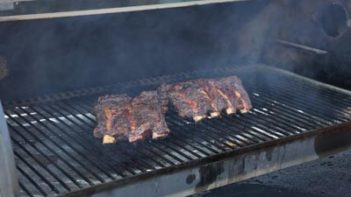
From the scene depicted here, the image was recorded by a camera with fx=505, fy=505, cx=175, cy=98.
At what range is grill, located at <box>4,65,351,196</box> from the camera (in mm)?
2588

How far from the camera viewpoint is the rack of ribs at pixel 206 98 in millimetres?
3438

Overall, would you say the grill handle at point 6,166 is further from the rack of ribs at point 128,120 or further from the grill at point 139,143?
the rack of ribs at point 128,120

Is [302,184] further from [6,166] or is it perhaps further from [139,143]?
[6,166]

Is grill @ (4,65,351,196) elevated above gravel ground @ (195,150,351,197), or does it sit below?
above

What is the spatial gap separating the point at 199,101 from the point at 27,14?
126 centimetres

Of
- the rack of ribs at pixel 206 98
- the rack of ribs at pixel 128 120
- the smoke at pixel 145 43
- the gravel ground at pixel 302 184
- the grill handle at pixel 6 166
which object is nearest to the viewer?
the grill handle at pixel 6 166

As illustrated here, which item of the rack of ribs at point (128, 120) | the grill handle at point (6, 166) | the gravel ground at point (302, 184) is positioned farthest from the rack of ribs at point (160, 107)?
the grill handle at point (6, 166)

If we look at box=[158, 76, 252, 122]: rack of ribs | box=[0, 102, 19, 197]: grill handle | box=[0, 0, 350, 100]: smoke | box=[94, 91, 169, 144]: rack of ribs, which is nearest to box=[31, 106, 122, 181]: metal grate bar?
box=[94, 91, 169, 144]: rack of ribs

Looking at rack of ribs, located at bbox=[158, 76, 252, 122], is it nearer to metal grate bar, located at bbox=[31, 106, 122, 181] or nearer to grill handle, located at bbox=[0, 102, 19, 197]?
metal grate bar, located at bbox=[31, 106, 122, 181]

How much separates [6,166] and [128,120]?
1.18 meters

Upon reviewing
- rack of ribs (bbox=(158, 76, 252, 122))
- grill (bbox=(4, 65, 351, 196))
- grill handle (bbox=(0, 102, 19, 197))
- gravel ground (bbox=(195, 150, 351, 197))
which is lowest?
gravel ground (bbox=(195, 150, 351, 197))

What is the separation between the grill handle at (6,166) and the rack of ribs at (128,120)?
0.97 m

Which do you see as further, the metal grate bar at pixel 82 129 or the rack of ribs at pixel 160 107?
the rack of ribs at pixel 160 107

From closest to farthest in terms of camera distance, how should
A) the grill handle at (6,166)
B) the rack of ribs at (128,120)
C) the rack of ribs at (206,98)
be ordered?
the grill handle at (6,166) → the rack of ribs at (128,120) → the rack of ribs at (206,98)
